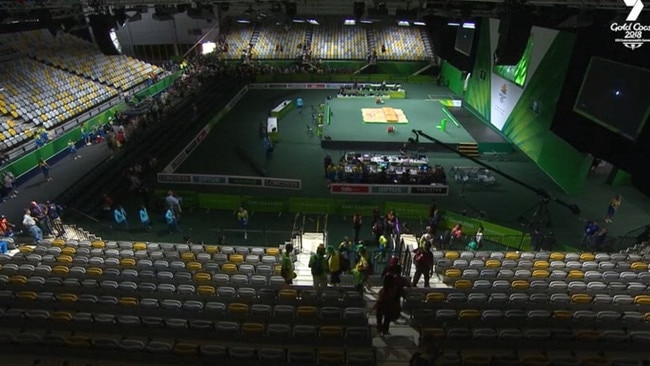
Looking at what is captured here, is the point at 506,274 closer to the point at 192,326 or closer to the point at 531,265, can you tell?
the point at 531,265

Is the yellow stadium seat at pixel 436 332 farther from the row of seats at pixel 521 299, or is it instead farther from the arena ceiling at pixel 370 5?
the arena ceiling at pixel 370 5

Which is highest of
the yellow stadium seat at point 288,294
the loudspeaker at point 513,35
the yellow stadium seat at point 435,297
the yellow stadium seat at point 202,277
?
the loudspeaker at point 513,35

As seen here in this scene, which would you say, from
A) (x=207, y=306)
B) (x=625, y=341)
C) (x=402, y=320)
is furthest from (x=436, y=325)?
(x=207, y=306)

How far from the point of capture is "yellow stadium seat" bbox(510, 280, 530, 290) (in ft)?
31.8

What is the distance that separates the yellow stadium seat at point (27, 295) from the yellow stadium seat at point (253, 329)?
472 cm

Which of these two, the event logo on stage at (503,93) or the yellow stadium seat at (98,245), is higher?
the event logo on stage at (503,93)

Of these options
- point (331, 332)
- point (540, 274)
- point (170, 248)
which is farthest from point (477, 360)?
point (170, 248)

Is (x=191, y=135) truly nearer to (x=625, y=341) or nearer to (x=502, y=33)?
(x=502, y=33)

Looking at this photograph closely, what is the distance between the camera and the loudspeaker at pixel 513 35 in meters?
15.4

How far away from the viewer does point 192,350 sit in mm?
7113

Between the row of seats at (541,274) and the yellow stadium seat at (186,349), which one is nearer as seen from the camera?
the yellow stadium seat at (186,349)

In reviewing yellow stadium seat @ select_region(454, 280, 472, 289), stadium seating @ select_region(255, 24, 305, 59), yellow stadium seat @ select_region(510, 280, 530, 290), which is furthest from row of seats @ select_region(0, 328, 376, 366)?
stadium seating @ select_region(255, 24, 305, 59)

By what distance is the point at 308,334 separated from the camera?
7648mm

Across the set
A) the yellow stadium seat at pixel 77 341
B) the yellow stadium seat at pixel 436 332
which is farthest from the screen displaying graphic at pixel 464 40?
the yellow stadium seat at pixel 77 341
